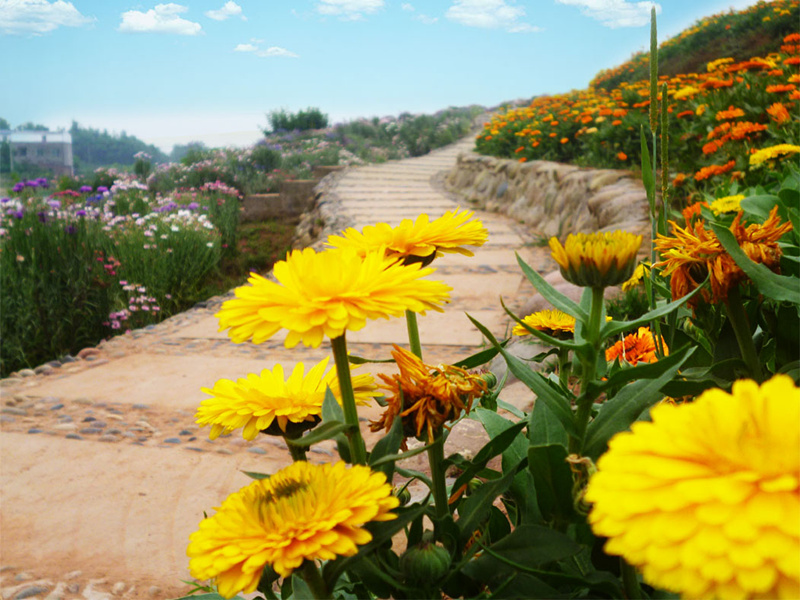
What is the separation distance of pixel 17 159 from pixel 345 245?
20.7 ft

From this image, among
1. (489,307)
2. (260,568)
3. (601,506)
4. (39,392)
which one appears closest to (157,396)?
(39,392)

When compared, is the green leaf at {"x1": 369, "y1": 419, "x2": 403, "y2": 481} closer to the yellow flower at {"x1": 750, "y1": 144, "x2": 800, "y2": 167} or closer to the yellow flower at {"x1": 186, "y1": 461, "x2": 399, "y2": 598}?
the yellow flower at {"x1": 186, "y1": 461, "x2": 399, "y2": 598}

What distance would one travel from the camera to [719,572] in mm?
367

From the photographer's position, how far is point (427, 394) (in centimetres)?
68

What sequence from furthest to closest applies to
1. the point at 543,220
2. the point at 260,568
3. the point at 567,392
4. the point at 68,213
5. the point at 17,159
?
1. the point at 543,220
2. the point at 17,159
3. the point at 68,213
4. the point at 567,392
5. the point at 260,568

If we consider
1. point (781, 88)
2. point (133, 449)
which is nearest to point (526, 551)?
point (133, 449)


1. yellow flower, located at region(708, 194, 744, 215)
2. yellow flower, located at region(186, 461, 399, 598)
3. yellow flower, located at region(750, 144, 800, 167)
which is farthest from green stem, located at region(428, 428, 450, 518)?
yellow flower, located at region(750, 144, 800, 167)

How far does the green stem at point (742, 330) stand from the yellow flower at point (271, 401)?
46 centimetres

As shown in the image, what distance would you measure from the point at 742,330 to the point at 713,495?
1.77ft

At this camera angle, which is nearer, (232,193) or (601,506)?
(601,506)

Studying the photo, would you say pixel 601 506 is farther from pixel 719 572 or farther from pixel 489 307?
pixel 489 307

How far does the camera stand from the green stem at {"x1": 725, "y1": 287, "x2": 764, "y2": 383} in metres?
0.83

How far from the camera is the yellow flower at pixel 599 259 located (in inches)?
24.8

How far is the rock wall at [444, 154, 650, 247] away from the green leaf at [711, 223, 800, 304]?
3687 mm
